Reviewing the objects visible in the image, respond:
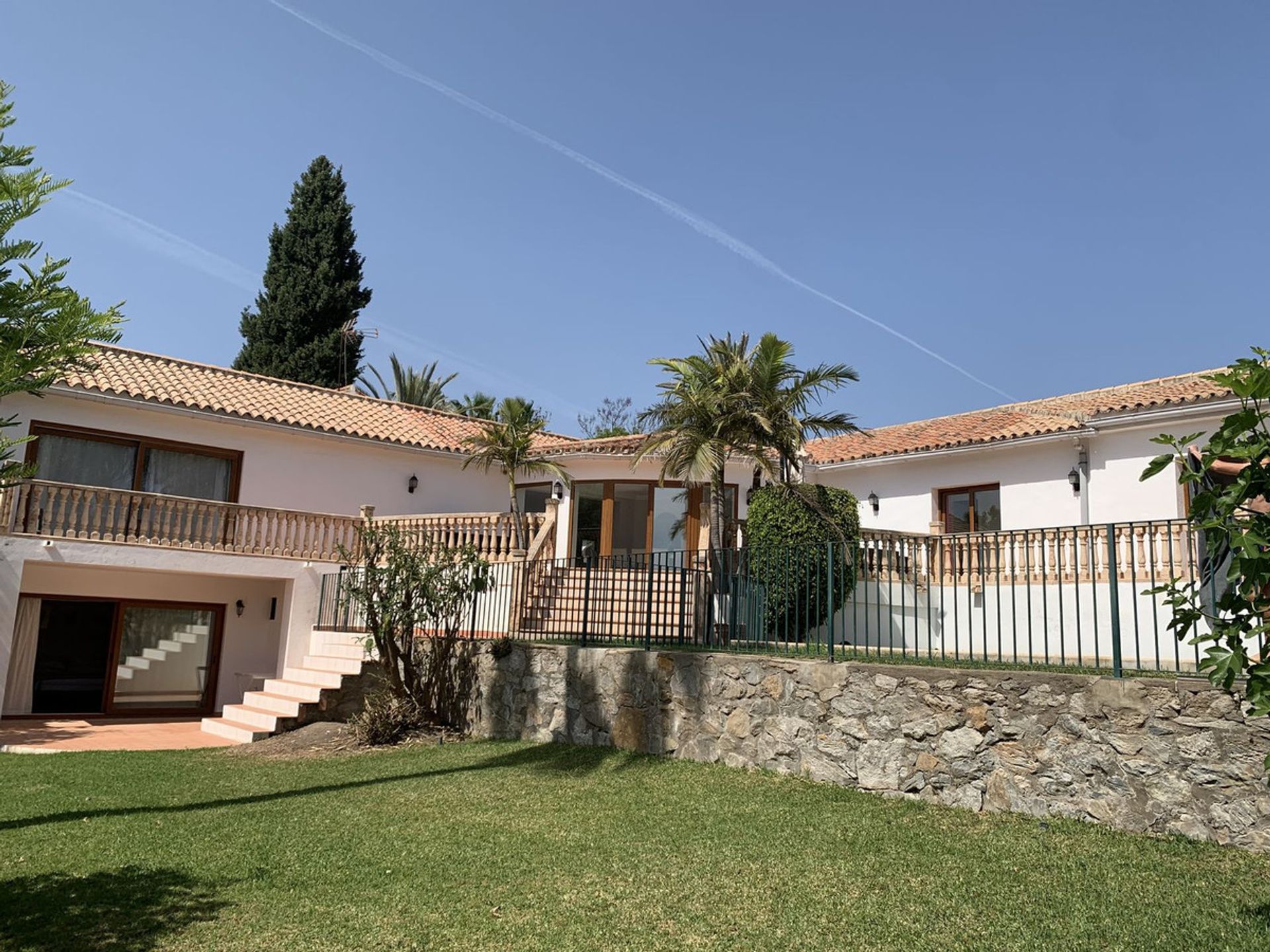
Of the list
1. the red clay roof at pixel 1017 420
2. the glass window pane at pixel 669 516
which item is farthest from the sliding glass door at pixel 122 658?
the red clay roof at pixel 1017 420

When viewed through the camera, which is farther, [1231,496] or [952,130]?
[952,130]

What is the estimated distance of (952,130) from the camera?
618 inches

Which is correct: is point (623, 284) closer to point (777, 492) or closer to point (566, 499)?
point (566, 499)

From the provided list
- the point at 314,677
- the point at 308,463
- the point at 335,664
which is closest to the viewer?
the point at 314,677

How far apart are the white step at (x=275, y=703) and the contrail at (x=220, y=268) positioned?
405 inches

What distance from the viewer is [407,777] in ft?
32.2

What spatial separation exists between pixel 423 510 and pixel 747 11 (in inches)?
490

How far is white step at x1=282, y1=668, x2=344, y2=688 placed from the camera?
45.7ft

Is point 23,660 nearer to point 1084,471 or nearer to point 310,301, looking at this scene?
point 1084,471

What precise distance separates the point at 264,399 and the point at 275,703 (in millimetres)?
8002

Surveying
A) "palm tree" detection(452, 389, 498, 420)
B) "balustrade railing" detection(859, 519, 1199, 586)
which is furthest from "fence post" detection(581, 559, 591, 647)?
"palm tree" detection(452, 389, 498, 420)

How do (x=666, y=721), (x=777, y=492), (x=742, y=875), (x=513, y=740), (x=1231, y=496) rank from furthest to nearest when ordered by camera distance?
(x=777, y=492)
(x=513, y=740)
(x=666, y=721)
(x=742, y=875)
(x=1231, y=496)

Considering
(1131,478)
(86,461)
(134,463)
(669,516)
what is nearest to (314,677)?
(134,463)

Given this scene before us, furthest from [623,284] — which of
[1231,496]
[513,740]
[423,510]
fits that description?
[1231,496]
